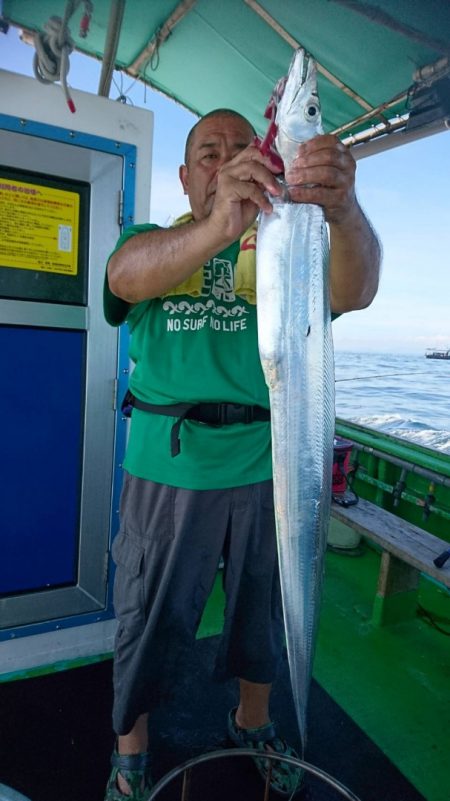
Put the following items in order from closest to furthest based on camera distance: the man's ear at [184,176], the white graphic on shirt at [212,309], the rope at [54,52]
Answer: the white graphic on shirt at [212,309] → the man's ear at [184,176] → the rope at [54,52]

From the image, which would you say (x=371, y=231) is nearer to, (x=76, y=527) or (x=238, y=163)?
(x=238, y=163)

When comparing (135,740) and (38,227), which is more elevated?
(38,227)

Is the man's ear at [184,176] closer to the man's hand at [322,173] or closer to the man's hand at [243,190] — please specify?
the man's hand at [243,190]

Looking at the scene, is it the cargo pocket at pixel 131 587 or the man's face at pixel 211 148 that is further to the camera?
the cargo pocket at pixel 131 587

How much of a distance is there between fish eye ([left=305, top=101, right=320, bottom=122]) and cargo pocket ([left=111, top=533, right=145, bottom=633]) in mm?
1479

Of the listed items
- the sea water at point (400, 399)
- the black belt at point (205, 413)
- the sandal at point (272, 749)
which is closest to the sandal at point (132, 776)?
the sandal at point (272, 749)

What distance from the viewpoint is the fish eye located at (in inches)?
43.0

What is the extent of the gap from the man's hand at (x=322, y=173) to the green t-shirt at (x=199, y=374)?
2.49 feet

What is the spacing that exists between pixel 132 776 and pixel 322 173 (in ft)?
7.05

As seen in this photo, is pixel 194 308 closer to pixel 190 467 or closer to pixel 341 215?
pixel 190 467

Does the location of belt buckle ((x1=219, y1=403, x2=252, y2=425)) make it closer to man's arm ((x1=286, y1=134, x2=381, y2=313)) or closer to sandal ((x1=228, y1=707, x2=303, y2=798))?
man's arm ((x1=286, y1=134, x2=381, y2=313))

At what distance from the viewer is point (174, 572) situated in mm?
1857

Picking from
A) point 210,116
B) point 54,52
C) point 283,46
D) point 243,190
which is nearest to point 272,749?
point 243,190

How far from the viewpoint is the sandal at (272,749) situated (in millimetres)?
2074
